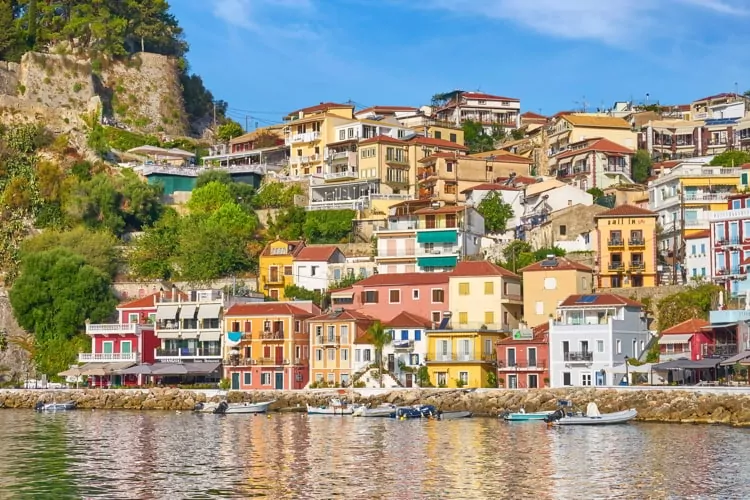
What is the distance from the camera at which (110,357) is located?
226 feet

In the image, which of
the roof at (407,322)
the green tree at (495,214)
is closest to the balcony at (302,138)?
the green tree at (495,214)

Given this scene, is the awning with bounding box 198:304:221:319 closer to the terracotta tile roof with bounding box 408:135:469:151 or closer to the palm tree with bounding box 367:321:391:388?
the palm tree with bounding box 367:321:391:388

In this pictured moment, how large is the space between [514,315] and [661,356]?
888 centimetres

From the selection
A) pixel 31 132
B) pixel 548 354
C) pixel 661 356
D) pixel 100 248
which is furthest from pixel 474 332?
pixel 31 132

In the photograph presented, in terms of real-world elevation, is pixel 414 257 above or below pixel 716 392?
above

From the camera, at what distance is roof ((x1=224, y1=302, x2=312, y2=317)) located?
65.8m

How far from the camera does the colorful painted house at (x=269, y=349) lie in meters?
65.0

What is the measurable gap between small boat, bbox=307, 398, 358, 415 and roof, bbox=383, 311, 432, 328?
227 inches

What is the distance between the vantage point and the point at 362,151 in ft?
279

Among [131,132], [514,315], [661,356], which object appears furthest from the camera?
[131,132]

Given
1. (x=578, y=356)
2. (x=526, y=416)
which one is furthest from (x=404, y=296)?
(x=526, y=416)

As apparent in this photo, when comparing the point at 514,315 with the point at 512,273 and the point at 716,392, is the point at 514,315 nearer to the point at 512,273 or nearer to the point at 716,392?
the point at 512,273

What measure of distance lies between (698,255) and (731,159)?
14.9 metres

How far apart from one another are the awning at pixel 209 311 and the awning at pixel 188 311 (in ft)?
1.30
